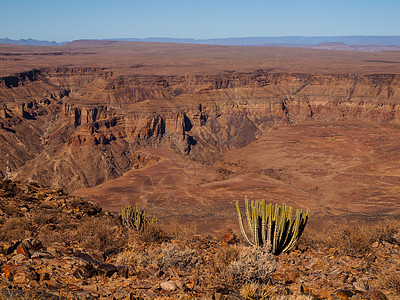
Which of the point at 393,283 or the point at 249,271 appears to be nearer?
the point at 393,283

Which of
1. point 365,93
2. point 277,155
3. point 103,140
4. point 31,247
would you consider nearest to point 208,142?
point 103,140

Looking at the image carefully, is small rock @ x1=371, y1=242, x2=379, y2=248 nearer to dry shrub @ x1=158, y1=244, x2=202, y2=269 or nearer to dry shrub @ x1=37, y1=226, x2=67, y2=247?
dry shrub @ x1=158, y1=244, x2=202, y2=269

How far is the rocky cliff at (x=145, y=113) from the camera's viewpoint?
7012 centimetres

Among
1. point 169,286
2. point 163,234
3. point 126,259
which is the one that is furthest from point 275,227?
point 169,286

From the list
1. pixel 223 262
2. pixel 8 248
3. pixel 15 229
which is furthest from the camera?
pixel 15 229

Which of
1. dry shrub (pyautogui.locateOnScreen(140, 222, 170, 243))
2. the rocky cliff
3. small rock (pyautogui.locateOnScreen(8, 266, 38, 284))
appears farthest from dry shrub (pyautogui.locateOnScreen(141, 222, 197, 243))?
the rocky cliff

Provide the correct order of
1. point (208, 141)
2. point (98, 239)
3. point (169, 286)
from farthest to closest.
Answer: point (208, 141), point (98, 239), point (169, 286)

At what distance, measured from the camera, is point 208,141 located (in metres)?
Result: 95.8

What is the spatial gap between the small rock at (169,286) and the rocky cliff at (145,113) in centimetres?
5033

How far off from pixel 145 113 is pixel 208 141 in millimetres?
17970

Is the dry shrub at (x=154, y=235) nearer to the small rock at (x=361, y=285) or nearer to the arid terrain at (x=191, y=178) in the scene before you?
the arid terrain at (x=191, y=178)

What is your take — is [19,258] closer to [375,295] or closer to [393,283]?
[375,295]

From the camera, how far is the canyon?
37.4 meters

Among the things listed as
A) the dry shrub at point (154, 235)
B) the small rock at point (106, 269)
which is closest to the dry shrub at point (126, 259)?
the small rock at point (106, 269)
